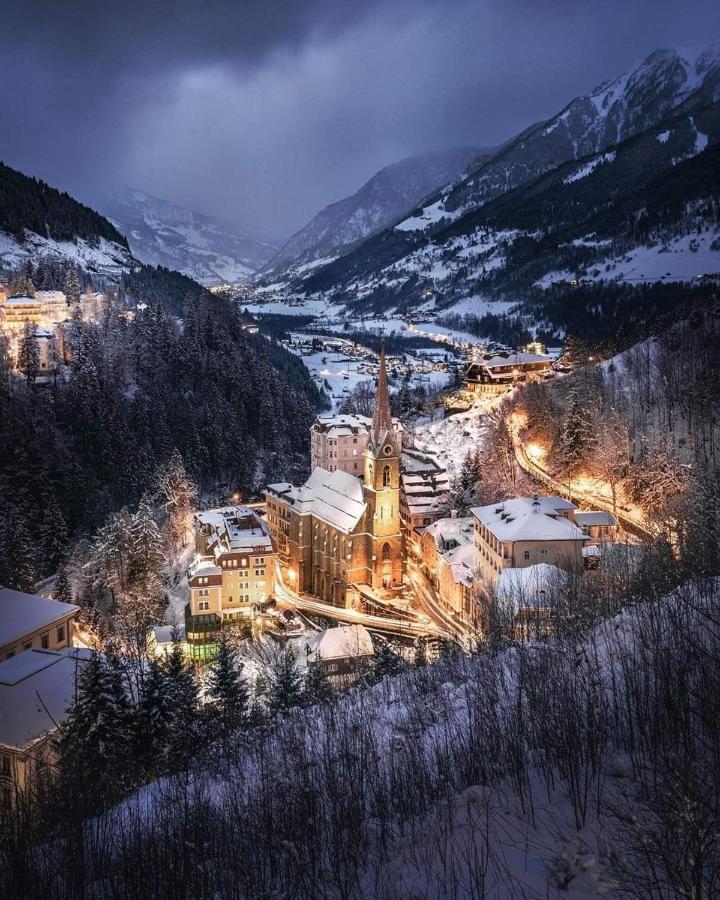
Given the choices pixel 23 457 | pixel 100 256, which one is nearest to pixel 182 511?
pixel 23 457

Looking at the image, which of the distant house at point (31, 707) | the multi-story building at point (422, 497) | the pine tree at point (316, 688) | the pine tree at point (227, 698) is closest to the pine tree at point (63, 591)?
the distant house at point (31, 707)

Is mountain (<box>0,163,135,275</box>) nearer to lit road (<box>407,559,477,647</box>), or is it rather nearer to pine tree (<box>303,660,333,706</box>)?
lit road (<box>407,559,477,647</box>)

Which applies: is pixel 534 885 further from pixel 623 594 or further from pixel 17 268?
pixel 17 268

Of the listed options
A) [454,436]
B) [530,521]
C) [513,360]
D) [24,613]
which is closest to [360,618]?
[530,521]

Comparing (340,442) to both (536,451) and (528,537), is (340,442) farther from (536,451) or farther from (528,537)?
(528,537)

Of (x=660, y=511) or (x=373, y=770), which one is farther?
(x=660, y=511)

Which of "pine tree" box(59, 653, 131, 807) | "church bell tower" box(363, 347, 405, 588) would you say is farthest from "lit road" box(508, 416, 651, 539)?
"pine tree" box(59, 653, 131, 807)

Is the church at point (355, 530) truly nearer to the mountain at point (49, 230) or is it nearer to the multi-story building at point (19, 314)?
the multi-story building at point (19, 314)
